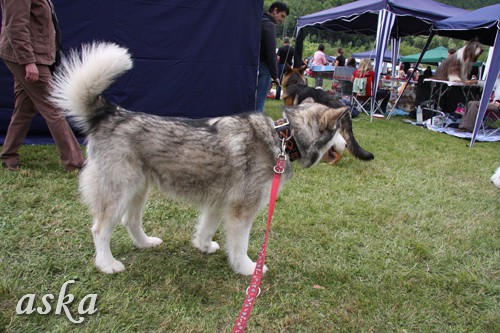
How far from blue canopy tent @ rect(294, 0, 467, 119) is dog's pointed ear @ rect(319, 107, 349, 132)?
7.39m

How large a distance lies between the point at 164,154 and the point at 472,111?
8807mm

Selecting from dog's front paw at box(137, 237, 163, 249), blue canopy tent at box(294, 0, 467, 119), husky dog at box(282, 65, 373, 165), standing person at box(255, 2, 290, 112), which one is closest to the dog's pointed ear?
dog's front paw at box(137, 237, 163, 249)

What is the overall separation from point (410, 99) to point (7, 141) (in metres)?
12.2

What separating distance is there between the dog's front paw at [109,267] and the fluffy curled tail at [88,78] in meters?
0.94

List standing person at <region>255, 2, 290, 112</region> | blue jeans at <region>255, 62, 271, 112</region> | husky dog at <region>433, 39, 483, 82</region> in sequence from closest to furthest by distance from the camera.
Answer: standing person at <region>255, 2, 290, 112</region> < blue jeans at <region>255, 62, 271, 112</region> < husky dog at <region>433, 39, 483, 82</region>

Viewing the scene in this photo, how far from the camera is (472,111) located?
862 centimetres

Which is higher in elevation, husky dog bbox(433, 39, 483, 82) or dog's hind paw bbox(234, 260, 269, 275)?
husky dog bbox(433, 39, 483, 82)

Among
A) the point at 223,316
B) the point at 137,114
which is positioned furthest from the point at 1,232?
the point at 223,316

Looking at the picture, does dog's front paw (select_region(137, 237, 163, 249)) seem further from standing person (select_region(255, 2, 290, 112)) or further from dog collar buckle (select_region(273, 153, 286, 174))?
standing person (select_region(255, 2, 290, 112))

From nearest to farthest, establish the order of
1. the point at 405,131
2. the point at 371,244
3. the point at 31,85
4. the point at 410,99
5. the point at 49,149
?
the point at 371,244, the point at 31,85, the point at 49,149, the point at 405,131, the point at 410,99

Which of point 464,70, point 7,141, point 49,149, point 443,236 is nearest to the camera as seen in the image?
point 443,236

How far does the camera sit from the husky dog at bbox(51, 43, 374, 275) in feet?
7.46

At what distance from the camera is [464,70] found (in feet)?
30.9

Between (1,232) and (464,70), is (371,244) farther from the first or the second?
(464,70)
